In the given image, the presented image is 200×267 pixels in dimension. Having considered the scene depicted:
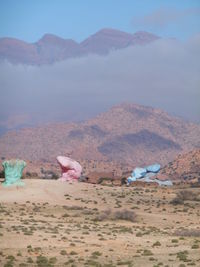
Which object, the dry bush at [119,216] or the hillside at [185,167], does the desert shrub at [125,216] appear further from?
the hillside at [185,167]

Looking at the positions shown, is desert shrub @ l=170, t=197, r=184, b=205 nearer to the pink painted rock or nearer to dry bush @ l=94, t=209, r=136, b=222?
the pink painted rock

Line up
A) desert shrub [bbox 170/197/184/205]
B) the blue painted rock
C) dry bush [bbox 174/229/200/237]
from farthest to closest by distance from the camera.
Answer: the blue painted rock, desert shrub [bbox 170/197/184/205], dry bush [bbox 174/229/200/237]

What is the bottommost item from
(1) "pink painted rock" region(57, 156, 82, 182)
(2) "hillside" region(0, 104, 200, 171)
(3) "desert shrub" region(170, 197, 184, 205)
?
(3) "desert shrub" region(170, 197, 184, 205)

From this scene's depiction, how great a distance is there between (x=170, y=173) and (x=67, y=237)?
76.8 meters

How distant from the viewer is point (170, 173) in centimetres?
10394

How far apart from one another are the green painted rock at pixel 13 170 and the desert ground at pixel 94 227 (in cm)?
72

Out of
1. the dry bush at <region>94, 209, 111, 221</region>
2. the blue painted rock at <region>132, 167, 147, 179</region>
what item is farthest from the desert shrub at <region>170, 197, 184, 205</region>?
the blue painted rock at <region>132, 167, 147, 179</region>

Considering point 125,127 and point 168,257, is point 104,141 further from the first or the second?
point 168,257

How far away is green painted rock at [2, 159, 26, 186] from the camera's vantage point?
1882 inches

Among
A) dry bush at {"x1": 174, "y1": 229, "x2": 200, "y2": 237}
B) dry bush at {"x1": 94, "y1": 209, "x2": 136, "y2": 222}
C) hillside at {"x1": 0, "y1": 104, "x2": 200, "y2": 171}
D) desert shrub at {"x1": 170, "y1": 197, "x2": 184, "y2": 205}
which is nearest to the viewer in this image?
dry bush at {"x1": 174, "y1": 229, "x2": 200, "y2": 237}

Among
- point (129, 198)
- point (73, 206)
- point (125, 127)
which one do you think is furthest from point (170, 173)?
point (125, 127)

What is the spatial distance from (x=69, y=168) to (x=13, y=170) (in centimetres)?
689

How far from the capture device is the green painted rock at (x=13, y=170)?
157 feet

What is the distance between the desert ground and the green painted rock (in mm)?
718
